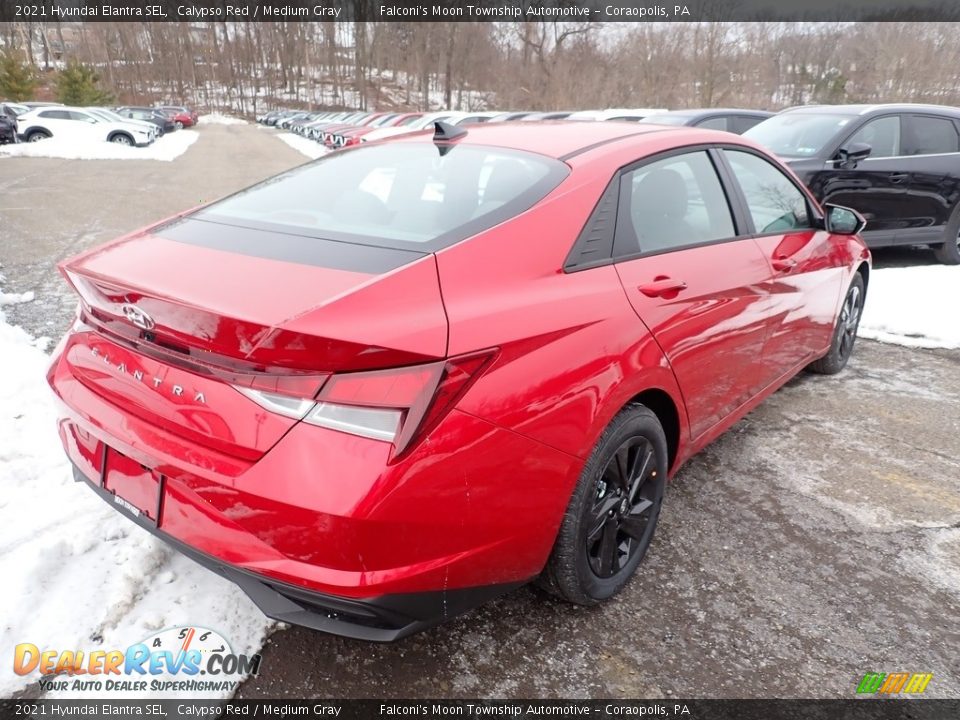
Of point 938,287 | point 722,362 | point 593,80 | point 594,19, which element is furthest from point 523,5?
point 722,362

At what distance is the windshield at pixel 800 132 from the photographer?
7.03 meters

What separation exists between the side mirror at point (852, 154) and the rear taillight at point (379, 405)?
685 cm

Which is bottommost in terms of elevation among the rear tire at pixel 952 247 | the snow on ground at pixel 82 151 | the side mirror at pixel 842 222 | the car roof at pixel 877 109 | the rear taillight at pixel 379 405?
the snow on ground at pixel 82 151

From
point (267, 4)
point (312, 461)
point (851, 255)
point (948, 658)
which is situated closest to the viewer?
point (312, 461)

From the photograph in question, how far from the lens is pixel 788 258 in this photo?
3.19m

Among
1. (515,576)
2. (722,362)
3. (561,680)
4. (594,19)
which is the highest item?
(594,19)

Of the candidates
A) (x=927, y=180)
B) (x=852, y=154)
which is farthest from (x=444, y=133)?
(x=927, y=180)

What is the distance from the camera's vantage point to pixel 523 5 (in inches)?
1934

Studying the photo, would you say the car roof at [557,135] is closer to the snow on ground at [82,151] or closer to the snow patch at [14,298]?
the snow patch at [14,298]

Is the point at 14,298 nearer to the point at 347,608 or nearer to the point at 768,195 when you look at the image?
the point at 347,608

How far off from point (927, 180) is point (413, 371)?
774cm

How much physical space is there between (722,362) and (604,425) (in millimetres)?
949

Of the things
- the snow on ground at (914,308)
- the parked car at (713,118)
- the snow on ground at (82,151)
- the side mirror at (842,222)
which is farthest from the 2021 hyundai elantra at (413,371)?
the snow on ground at (82,151)

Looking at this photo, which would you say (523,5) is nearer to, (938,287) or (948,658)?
(938,287)
